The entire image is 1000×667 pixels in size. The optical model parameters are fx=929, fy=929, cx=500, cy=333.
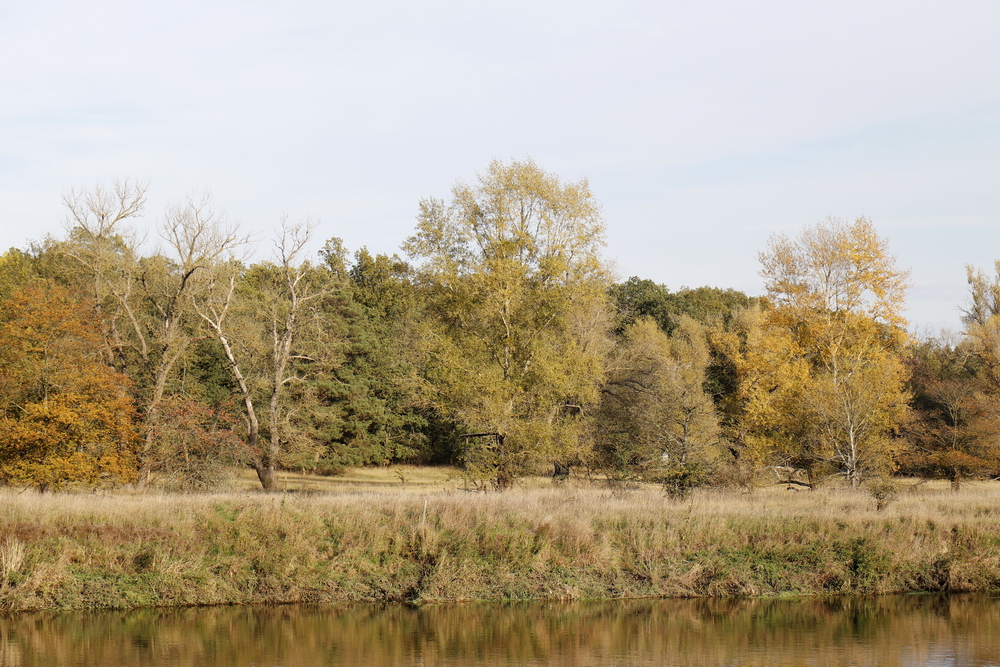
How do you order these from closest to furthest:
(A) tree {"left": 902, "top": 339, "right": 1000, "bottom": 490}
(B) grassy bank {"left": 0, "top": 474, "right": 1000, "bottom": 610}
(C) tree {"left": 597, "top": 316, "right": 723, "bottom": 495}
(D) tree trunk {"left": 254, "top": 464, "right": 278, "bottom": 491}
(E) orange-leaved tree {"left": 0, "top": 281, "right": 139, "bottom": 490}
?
(B) grassy bank {"left": 0, "top": 474, "right": 1000, "bottom": 610}
(E) orange-leaved tree {"left": 0, "top": 281, "right": 139, "bottom": 490}
(C) tree {"left": 597, "top": 316, "right": 723, "bottom": 495}
(A) tree {"left": 902, "top": 339, "right": 1000, "bottom": 490}
(D) tree trunk {"left": 254, "top": 464, "right": 278, "bottom": 491}

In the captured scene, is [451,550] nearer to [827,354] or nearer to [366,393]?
[827,354]

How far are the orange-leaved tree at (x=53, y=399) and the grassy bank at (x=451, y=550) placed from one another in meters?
7.08

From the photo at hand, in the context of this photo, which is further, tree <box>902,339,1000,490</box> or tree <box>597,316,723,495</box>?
tree <box>902,339,1000,490</box>

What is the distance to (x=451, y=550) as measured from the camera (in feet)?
66.8

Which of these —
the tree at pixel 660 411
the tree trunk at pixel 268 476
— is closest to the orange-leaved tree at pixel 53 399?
the tree trunk at pixel 268 476

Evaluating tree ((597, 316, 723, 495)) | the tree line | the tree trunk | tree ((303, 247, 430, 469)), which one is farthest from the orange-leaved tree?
tree ((303, 247, 430, 469))

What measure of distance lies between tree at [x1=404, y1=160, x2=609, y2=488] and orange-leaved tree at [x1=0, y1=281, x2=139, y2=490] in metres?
10.7

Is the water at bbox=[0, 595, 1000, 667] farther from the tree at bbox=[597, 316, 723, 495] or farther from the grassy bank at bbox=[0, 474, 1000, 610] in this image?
the tree at bbox=[597, 316, 723, 495]

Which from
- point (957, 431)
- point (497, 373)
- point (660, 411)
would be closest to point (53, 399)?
point (497, 373)

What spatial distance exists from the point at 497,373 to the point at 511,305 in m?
2.46


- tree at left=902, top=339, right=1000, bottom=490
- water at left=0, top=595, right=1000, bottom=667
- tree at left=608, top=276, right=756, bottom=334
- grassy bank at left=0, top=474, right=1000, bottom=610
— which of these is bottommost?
water at left=0, top=595, right=1000, bottom=667

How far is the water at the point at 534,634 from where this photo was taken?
14.9 metres

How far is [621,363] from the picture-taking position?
52.8 metres

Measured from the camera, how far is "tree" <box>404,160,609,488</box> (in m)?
30.2
